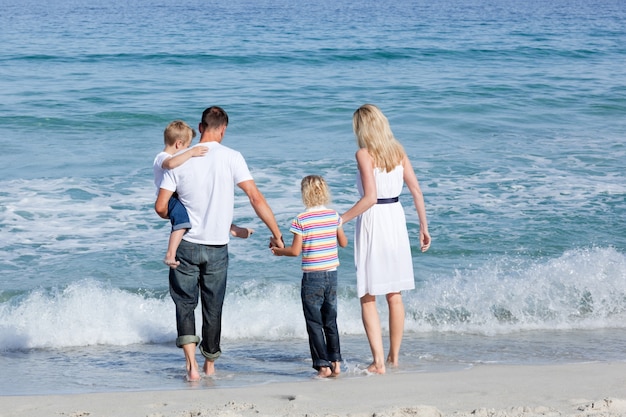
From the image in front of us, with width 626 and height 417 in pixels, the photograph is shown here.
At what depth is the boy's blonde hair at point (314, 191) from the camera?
16.8 ft

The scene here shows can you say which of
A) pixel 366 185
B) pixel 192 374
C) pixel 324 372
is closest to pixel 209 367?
pixel 192 374

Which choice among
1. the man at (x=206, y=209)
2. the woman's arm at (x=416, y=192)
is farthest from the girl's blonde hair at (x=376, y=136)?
the man at (x=206, y=209)

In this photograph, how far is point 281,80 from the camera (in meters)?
22.6

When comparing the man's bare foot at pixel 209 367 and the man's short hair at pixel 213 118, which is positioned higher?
the man's short hair at pixel 213 118

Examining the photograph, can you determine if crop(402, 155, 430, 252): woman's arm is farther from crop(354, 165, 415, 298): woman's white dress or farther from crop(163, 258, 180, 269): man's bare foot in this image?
crop(163, 258, 180, 269): man's bare foot

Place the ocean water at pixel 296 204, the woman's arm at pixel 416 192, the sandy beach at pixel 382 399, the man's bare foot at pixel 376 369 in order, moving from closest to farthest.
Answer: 1. the sandy beach at pixel 382 399
2. the woman's arm at pixel 416 192
3. the man's bare foot at pixel 376 369
4. the ocean water at pixel 296 204

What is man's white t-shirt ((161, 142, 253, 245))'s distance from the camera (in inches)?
201

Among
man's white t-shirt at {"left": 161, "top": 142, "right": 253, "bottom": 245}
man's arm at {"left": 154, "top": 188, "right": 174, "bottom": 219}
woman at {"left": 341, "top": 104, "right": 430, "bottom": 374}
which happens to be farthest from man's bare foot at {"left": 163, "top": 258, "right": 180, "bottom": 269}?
woman at {"left": 341, "top": 104, "right": 430, "bottom": 374}

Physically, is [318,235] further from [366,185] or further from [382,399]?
[382,399]

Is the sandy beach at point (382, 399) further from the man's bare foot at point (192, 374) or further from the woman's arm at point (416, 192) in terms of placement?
the woman's arm at point (416, 192)

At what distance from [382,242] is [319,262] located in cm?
42

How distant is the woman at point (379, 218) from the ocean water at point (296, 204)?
Answer: 1.97ft

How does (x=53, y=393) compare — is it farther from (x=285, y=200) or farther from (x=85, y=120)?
(x=85, y=120)

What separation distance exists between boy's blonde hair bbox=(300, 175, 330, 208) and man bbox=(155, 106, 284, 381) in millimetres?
244
